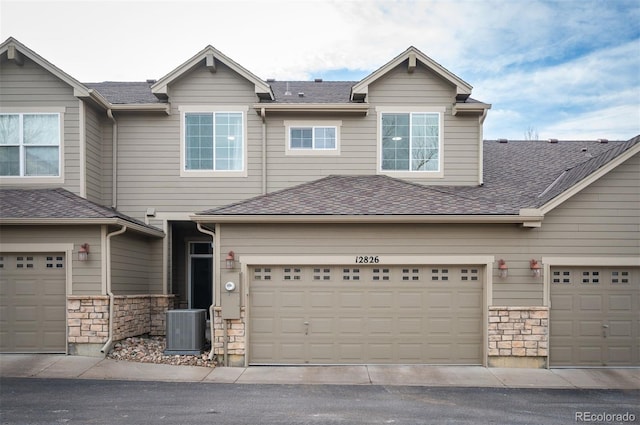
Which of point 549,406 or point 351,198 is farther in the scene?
point 351,198

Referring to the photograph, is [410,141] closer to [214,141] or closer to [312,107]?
[312,107]

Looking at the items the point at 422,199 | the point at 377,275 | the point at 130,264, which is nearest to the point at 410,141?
the point at 422,199

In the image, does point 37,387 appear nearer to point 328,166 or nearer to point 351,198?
point 351,198

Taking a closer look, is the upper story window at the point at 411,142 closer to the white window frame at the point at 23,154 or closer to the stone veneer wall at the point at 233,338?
the stone veneer wall at the point at 233,338

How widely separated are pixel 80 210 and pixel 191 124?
385 cm

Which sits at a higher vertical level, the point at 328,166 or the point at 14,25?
the point at 14,25

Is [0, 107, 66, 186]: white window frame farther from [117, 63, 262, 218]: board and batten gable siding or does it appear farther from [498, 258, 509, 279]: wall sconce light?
[498, 258, 509, 279]: wall sconce light

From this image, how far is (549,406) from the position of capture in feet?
27.7

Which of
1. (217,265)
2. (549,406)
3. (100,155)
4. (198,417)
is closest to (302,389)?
(198,417)

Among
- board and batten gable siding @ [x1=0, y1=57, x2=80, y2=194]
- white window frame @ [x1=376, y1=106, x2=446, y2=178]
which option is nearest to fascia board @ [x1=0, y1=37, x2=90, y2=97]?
board and batten gable siding @ [x1=0, y1=57, x2=80, y2=194]

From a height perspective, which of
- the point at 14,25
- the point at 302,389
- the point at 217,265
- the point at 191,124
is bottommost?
the point at 302,389

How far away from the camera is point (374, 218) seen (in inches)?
436

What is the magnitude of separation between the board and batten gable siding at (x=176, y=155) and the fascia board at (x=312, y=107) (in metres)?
0.50

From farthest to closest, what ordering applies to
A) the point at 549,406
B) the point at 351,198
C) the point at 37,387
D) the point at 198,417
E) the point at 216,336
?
the point at 351,198 < the point at 216,336 < the point at 37,387 < the point at 549,406 < the point at 198,417
